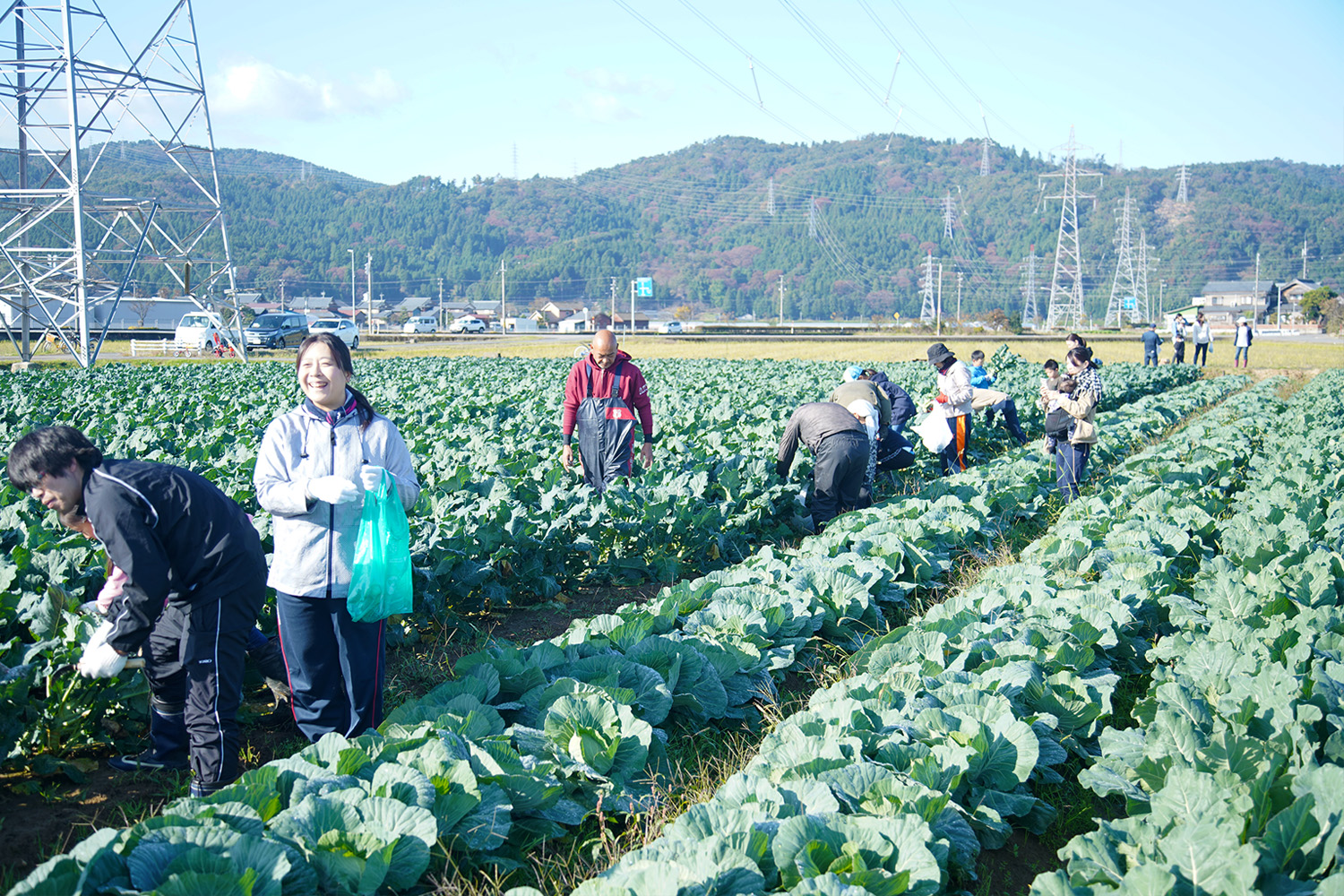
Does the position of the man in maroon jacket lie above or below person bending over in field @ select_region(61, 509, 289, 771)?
above

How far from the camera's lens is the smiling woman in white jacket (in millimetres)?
3488

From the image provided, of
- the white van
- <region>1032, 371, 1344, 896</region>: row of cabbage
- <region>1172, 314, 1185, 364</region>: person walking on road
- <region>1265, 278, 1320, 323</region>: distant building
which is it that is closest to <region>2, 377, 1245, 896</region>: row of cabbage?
<region>1032, 371, 1344, 896</region>: row of cabbage

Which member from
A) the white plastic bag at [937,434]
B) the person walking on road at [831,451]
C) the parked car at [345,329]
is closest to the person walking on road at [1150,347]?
the white plastic bag at [937,434]

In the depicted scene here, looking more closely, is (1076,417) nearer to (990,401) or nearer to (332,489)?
(990,401)

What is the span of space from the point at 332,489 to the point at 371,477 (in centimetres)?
17

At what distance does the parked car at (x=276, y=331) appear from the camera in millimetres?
34938

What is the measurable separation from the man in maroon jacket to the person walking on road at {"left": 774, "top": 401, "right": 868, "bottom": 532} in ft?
4.03

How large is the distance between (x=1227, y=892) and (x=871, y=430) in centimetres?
548

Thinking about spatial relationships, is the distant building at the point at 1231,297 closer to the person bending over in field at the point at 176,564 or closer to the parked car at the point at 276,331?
the parked car at the point at 276,331

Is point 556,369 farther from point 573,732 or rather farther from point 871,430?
point 573,732

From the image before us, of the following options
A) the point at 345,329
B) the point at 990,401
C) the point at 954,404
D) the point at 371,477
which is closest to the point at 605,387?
the point at 371,477

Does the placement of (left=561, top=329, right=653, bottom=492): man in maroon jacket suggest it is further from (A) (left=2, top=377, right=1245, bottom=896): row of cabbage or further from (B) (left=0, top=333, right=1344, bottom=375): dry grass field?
(B) (left=0, top=333, right=1344, bottom=375): dry grass field

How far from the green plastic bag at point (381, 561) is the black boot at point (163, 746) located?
0.91 meters

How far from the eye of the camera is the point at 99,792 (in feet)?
11.9
